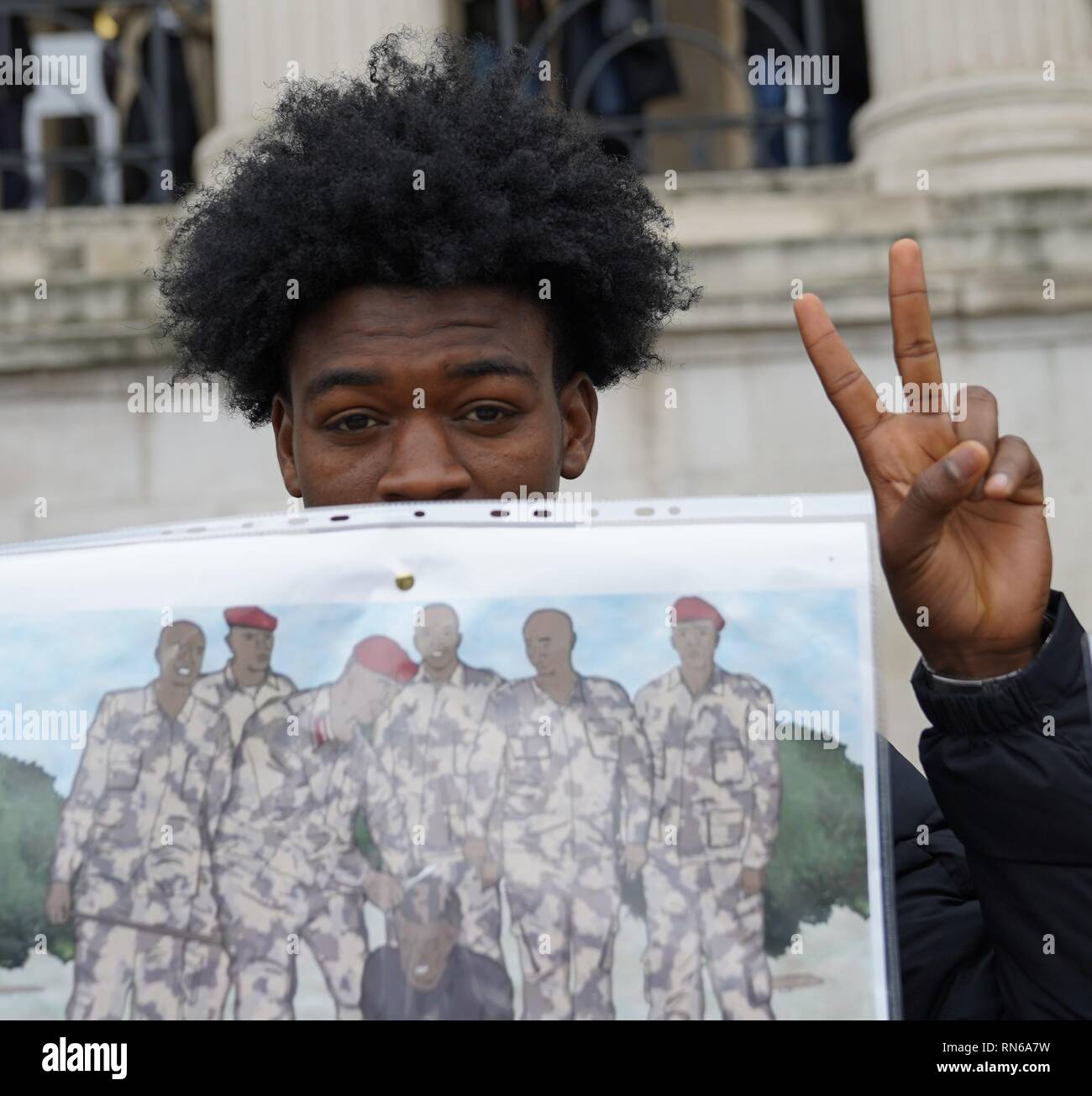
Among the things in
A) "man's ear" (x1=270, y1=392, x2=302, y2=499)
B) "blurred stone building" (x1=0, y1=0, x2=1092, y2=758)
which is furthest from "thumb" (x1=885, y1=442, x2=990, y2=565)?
"blurred stone building" (x1=0, y1=0, x2=1092, y2=758)

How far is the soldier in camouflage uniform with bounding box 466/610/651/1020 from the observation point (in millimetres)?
1733

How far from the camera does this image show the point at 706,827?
1777mm

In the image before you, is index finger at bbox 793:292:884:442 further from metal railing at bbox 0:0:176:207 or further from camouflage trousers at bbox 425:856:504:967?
metal railing at bbox 0:0:176:207

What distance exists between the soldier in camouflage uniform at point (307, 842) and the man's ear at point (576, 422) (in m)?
0.90

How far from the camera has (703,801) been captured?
1786 millimetres

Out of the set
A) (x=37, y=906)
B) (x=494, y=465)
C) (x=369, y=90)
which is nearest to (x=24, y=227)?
(x=369, y=90)

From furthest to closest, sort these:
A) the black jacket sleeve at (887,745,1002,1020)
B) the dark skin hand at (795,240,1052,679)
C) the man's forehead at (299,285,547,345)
Answer: the man's forehead at (299,285,547,345)
the black jacket sleeve at (887,745,1002,1020)
the dark skin hand at (795,240,1052,679)

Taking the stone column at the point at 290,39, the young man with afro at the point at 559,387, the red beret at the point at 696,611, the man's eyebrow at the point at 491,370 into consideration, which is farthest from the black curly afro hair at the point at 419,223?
the stone column at the point at 290,39

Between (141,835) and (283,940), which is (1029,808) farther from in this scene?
(141,835)

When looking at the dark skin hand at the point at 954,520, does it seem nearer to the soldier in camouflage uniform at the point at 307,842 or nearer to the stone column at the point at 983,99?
the soldier in camouflage uniform at the point at 307,842

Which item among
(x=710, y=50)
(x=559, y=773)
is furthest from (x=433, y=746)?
(x=710, y=50)

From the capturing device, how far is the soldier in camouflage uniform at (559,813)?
1733 millimetres
